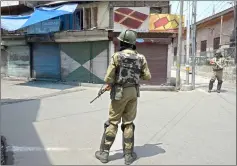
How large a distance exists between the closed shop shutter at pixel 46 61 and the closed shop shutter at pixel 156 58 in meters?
4.82

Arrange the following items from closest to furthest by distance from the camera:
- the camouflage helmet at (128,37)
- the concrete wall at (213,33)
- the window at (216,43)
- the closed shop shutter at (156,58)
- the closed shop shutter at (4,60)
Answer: the camouflage helmet at (128,37) → the closed shop shutter at (156,58) → the closed shop shutter at (4,60) → the concrete wall at (213,33) → the window at (216,43)

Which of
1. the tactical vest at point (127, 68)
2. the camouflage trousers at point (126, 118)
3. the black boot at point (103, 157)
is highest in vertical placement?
the tactical vest at point (127, 68)

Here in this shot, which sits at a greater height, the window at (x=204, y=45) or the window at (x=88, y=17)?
the window at (x=88, y=17)

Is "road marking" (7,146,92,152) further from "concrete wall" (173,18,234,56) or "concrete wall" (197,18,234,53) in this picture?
"concrete wall" (197,18,234,53)

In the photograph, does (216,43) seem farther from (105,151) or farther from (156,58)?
(105,151)

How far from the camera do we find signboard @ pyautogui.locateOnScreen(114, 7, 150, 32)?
12250 mm

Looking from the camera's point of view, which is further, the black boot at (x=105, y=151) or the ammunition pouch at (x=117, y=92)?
the black boot at (x=105, y=151)

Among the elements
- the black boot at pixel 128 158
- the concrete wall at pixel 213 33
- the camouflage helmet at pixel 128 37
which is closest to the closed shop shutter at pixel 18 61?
the concrete wall at pixel 213 33

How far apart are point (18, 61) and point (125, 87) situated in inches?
550

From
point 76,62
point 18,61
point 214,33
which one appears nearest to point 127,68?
point 76,62

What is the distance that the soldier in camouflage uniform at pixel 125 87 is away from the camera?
3502 mm

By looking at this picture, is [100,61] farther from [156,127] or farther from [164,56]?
[156,127]

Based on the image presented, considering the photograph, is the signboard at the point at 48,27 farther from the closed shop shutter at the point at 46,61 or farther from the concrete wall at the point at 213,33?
the concrete wall at the point at 213,33

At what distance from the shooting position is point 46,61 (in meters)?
14.9
